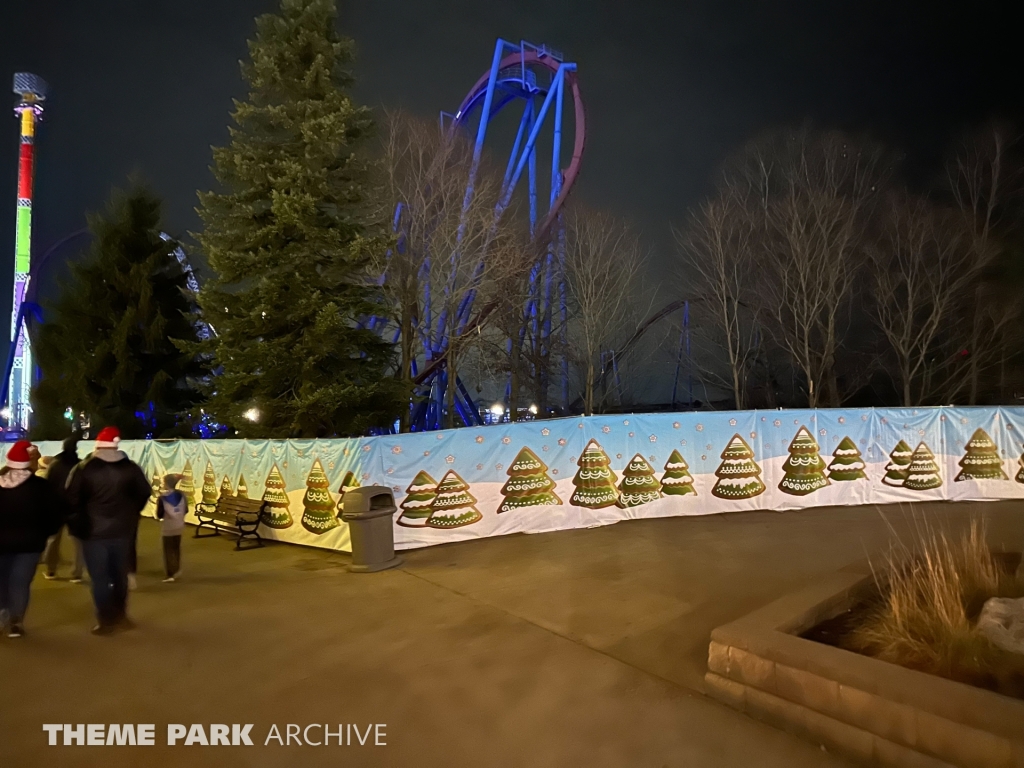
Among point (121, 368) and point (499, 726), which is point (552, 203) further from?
point (499, 726)

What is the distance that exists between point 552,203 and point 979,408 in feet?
62.2

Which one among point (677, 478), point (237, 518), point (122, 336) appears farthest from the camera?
point (122, 336)

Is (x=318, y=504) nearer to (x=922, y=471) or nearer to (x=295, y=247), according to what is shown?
(x=295, y=247)

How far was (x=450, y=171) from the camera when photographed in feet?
64.5

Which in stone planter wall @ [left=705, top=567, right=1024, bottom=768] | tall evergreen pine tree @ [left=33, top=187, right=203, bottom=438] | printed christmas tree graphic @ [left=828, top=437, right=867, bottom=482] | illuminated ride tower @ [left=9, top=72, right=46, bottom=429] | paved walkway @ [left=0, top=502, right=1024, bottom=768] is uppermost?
illuminated ride tower @ [left=9, top=72, right=46, bottom=429]

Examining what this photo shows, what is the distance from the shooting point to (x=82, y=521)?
5.79m

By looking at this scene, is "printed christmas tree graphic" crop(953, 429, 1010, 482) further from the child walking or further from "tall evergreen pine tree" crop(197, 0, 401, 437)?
the child walking

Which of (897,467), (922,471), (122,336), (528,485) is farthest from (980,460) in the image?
(122,336)

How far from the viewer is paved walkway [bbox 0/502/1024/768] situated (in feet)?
13.1

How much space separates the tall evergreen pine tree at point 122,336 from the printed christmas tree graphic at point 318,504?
15.2 metres

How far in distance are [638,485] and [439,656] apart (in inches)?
253

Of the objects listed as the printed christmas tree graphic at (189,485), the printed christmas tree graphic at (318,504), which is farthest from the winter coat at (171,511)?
the printed christmas tree graphic at (189,485)

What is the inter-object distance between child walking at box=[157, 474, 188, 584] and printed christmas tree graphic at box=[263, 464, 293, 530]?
2374 millimetres

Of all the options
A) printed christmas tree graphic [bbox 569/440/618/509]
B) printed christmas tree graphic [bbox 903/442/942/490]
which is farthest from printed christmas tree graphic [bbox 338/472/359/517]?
printed christmas tree graphic [bbox 903/442/942/490]
